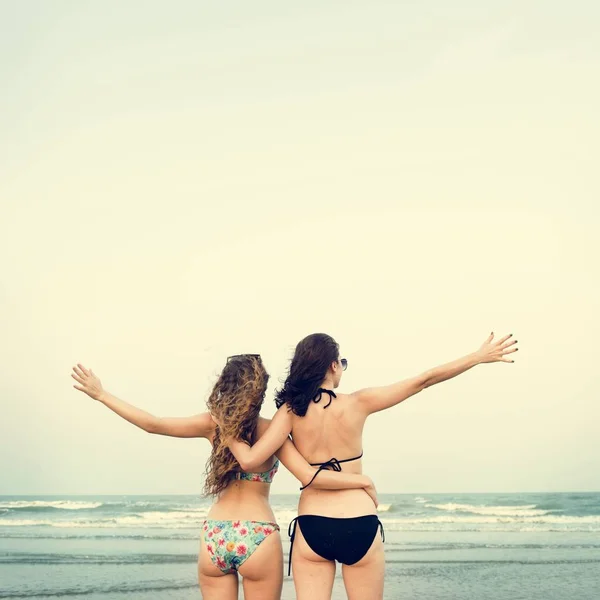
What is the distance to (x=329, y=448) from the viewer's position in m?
3.85

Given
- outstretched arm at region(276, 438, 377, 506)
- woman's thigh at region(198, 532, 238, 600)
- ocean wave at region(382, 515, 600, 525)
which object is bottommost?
ocean wave at region(382, 515, 600, 525)

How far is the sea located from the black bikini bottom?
4266mm

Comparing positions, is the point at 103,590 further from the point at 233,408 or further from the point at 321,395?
the point at 321,395

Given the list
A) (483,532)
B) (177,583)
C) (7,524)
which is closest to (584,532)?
(483,532)

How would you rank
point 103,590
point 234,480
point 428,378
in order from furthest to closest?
point 103,590 → point 234,480 → point 428,378

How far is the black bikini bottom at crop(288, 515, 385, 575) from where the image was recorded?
3.72 metres

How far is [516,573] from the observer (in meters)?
9.45

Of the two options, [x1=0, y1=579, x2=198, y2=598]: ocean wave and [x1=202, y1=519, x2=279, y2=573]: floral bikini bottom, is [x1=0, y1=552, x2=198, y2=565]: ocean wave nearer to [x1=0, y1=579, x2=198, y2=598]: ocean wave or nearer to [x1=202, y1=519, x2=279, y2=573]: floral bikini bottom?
[x1=0, y1=579, x2=198, y2=598]: ocean wave

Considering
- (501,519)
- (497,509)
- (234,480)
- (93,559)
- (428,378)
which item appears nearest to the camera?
(428,378)

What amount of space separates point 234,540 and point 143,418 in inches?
29.1

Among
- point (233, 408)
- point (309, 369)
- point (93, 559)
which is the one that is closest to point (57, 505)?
point (93, 559)

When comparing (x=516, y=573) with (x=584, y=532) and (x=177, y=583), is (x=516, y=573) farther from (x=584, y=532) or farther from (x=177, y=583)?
(x=584, y=532)

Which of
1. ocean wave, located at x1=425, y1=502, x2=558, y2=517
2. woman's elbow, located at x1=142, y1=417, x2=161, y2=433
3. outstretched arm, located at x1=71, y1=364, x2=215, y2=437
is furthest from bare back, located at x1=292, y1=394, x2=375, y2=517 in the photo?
ocean wave, located at x1=425, y1=502, x2=558, y2=517

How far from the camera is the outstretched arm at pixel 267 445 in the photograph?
3.79m
